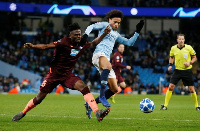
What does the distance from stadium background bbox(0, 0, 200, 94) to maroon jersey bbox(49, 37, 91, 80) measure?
23541 millimetres

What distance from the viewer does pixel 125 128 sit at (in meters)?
8.06

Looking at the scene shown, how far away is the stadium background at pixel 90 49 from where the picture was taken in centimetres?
3378

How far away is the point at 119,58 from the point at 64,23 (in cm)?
2594

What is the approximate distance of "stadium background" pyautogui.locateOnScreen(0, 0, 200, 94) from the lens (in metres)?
33.8

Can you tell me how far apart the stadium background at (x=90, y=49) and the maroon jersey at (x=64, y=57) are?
77.2 feet

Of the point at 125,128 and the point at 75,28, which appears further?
the point at 75,28

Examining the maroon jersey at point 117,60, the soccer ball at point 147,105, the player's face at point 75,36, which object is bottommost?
the soccer ball at point 147,105

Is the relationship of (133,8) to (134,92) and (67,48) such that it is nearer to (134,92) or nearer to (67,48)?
(134,92)

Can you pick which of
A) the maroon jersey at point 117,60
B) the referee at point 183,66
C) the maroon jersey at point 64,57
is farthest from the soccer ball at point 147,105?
the maroon jersey at point 117,60

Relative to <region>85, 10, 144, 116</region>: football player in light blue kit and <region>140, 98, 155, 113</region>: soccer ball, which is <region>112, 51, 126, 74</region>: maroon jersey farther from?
<region>85, 10, 144, 116</region>: football player in light blue kit

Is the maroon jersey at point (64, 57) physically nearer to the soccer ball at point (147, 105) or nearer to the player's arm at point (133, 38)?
the player's arm at point (133, 38)

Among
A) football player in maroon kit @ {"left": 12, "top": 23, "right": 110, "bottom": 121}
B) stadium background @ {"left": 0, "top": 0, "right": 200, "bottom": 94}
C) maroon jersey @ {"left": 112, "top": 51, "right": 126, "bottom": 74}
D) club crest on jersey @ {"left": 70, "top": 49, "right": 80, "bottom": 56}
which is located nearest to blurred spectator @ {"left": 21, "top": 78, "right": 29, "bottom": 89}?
stadium background @ {"left": 0, "top": 0, "right": 200, "bottom": 94}

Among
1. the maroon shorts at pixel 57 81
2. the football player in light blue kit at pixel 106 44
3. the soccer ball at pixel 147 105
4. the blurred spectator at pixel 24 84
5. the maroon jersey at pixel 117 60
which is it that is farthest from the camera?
the blurred spectator at pixel 24 84

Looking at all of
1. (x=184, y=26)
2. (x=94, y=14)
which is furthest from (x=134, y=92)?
(x=184, y=26)
